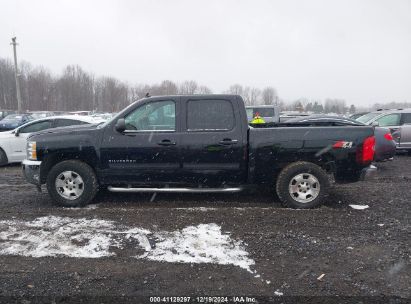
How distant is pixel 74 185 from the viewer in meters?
5.79

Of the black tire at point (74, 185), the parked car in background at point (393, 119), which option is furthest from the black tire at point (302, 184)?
the parked car in background at point (393, 119)

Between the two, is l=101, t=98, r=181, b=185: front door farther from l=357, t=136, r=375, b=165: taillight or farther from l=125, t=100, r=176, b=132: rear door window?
l=357, t=136, r=375, b=165: taillight

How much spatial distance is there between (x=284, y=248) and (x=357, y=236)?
112cm

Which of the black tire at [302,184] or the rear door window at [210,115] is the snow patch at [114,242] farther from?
the rear door window at [210,115]

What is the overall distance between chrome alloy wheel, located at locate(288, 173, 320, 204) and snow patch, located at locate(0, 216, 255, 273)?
5.09 ft

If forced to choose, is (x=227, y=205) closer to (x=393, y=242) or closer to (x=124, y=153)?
(x=124, y=153)

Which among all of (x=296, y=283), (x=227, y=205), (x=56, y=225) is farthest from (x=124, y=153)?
(x=296, y=283)

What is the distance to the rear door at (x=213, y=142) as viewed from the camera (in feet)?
18.2

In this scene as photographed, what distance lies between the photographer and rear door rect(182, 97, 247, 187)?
18.2ft

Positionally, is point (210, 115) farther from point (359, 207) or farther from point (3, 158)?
point (3, 158)

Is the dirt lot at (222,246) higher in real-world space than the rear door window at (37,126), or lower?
lower

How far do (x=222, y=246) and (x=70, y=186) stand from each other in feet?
9.82

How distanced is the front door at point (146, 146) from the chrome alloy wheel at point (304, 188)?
1.92 m

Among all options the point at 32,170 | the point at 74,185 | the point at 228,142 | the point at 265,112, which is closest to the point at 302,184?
the point at 228,142
